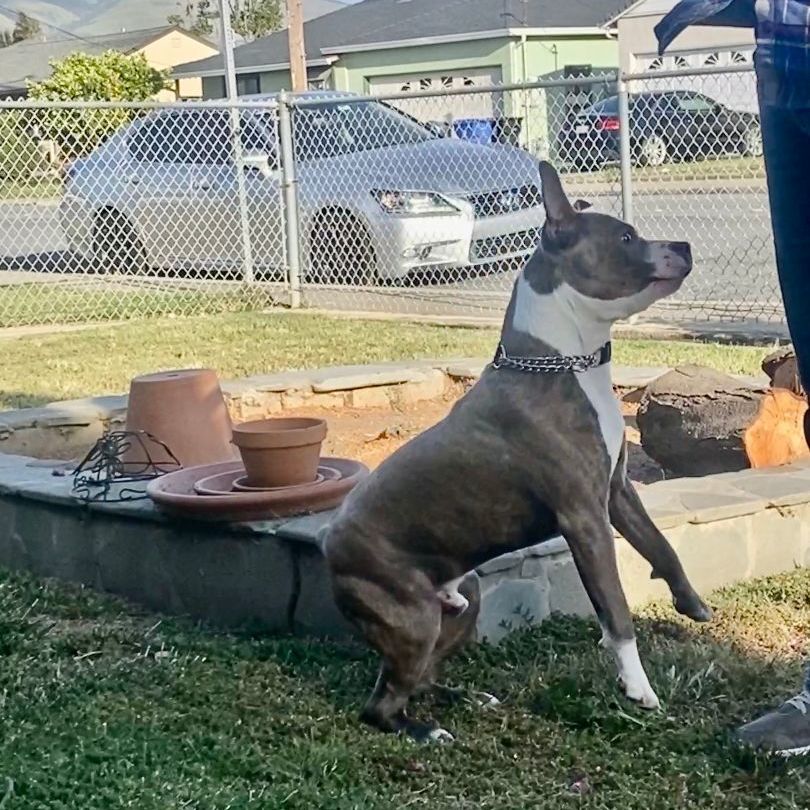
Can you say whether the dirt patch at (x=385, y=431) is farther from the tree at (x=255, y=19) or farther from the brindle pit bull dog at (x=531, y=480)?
the tree at (x=255, y=19)

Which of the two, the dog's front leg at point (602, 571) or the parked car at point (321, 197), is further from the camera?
the parked car at point (321, 197)

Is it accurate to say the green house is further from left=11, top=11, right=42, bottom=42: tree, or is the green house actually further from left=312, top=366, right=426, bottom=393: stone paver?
left=11, top=11, right=42, bottom=42: tree

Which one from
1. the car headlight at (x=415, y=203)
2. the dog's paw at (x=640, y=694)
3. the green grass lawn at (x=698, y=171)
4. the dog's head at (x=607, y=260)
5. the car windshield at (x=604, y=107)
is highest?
the car windshield at (x=604, y=107)

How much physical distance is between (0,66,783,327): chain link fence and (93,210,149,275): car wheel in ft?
0.05

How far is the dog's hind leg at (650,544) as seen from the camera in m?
3.42

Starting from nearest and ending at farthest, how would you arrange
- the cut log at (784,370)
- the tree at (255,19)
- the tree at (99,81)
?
1. the cut log at (784,370)
2. the tree at (99,81)
3. the tree at (255,19)

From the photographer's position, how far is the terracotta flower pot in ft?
13.6

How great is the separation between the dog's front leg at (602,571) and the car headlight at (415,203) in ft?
25.5

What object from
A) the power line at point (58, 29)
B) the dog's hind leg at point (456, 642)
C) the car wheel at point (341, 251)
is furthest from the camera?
the power line at point (58, 29)

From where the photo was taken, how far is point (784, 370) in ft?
18.0

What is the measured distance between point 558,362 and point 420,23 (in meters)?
36.7

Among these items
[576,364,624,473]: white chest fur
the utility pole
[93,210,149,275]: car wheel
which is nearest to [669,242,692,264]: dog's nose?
[576,364,624,473]: white chest fur

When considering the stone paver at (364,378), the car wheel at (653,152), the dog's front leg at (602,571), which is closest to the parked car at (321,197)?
the car wheel at (653,152)

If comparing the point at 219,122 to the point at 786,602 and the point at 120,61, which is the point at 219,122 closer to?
the point at 786,602
